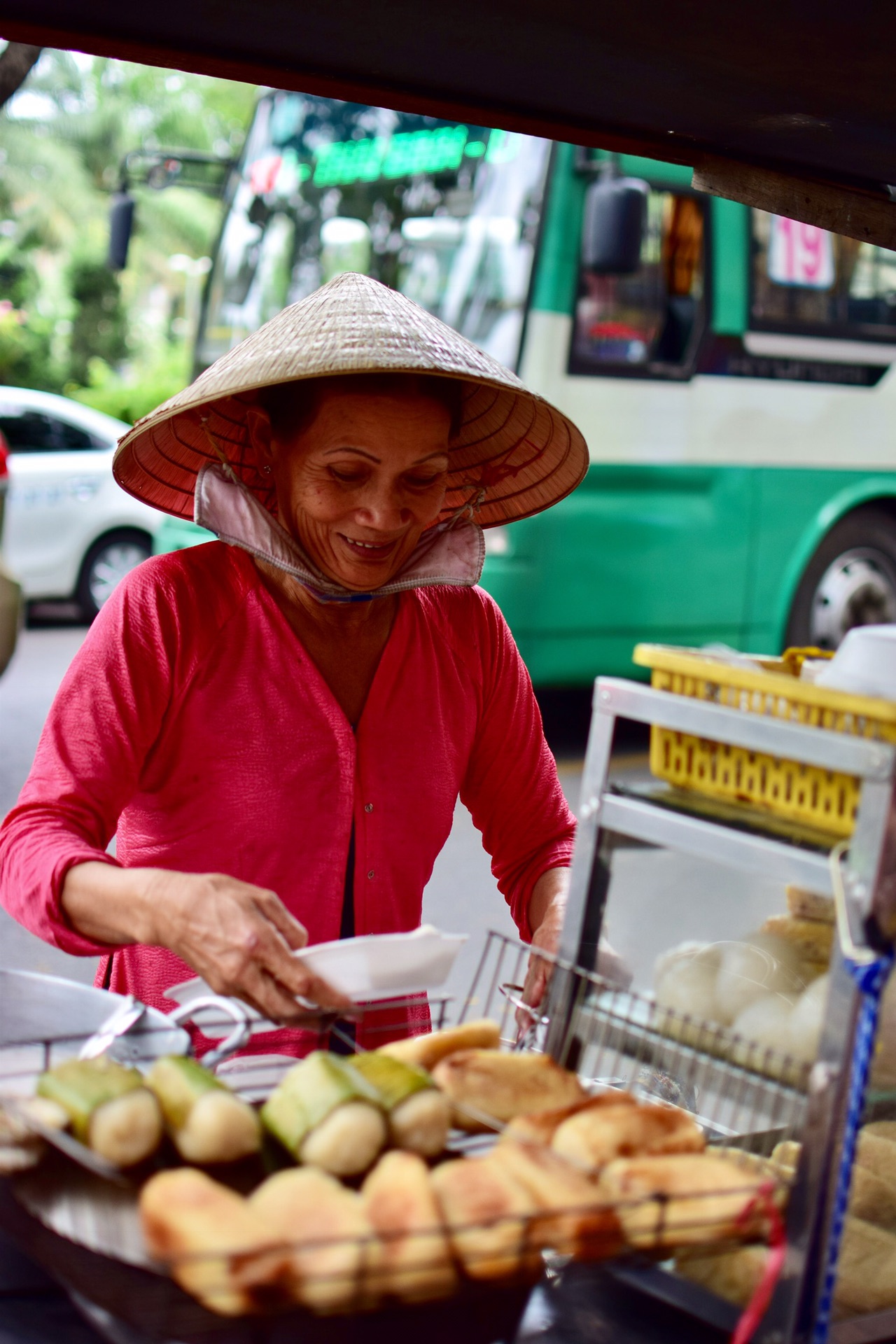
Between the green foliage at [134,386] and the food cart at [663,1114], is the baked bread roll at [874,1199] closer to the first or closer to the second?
the food cart at [663,1114]

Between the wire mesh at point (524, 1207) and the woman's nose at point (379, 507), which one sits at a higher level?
the woman's nose at point (379, 507)

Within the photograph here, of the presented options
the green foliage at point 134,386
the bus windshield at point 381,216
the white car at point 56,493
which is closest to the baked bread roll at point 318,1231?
the bus windshield at point 381,216

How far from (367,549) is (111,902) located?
0.66m

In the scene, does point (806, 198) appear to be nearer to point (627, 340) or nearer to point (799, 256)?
point (627, 340)

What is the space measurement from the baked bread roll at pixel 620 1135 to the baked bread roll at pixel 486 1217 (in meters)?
0.08

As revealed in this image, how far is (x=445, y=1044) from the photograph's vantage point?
1285 mm

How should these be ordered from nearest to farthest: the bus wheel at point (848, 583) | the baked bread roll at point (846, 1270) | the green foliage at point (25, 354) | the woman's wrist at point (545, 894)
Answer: the baked bread roll at point (846, 1270) → the woman's wrist at point (545, 894) → the bus wheel at point (848, 583) → the green foliage at point (25, 354)

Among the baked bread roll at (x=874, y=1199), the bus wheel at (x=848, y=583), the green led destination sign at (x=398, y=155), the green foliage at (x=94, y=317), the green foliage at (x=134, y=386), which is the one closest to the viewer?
the baked bread roll at (x=874, y=1199)

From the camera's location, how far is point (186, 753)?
190 cm

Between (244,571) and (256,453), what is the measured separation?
23 centimetres

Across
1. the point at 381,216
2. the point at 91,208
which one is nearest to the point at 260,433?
the point at 381,216

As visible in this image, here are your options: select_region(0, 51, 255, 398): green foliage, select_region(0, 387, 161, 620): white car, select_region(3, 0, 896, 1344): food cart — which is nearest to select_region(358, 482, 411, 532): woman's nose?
select_region(3, 0, 896, 1344): food cart

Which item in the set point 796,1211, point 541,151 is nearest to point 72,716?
point 796,1211

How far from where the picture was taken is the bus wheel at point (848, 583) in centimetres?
716
